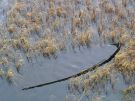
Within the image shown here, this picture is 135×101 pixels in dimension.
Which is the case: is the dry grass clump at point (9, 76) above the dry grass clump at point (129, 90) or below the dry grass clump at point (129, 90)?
below

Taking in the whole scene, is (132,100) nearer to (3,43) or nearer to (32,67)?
(32,67)

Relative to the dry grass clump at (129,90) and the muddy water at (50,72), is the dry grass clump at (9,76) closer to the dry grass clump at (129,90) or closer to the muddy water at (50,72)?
the muddy water at (50,72)

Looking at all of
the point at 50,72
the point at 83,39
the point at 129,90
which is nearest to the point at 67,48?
the point at 83,39

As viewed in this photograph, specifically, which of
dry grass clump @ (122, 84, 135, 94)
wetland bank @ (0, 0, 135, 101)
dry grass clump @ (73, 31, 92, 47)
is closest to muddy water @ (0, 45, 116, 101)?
wetland bank @ (0, 0, 135, 101)

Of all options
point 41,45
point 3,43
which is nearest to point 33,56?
point 41,45

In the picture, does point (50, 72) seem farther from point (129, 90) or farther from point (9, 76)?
point (129, 90)

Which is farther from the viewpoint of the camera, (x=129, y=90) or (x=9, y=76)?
(x=9, y=76)

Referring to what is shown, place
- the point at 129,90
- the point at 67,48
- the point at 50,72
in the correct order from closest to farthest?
1. the point at 129,90
2. the point at 50,72
3. the point at 67,48

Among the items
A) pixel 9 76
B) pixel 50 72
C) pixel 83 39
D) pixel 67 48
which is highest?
pixel 83 39

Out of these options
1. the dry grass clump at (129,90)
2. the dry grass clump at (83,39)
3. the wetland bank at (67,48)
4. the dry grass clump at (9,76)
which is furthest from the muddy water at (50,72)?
the dry grass clump at (129,90)
